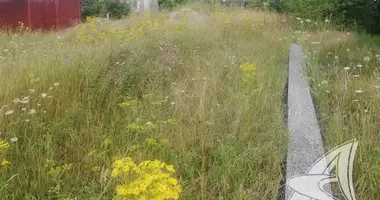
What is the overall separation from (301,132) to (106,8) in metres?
12.9

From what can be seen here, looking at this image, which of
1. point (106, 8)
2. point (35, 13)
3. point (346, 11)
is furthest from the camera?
point (106, 8)

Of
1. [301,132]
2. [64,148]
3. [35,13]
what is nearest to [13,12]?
[35,13]

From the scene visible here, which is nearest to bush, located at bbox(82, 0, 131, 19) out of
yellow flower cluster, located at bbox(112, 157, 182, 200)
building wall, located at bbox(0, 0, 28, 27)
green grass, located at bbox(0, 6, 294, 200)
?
building wall, located at bbox(0, 0, 28, 27)

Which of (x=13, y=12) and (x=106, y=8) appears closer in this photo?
(x=13, y=12)

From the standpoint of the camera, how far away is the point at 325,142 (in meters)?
2.61

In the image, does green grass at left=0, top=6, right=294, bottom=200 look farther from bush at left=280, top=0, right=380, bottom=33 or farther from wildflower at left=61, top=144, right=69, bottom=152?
bush at left=280, top=0, right=380, bottom=33

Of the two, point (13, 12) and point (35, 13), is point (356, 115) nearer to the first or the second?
point (35, 13)

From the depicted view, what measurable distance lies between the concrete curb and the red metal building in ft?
23.5

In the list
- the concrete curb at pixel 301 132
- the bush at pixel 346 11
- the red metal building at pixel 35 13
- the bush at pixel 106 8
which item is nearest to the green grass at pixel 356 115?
the concrete curb at pixel 301 132

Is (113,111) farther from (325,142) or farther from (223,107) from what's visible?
(325,142)

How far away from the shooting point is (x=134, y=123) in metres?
2.51

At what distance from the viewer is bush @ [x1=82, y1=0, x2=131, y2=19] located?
45.2 feet

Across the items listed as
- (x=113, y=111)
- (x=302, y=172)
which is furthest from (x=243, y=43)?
(x=302, y=172)

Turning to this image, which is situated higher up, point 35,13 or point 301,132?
point 35,13
